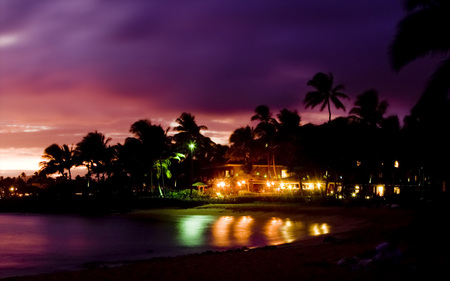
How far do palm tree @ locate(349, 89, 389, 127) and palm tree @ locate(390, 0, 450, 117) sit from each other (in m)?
37.8

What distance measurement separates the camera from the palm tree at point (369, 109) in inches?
1823

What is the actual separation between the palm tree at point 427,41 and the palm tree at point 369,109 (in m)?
37.8

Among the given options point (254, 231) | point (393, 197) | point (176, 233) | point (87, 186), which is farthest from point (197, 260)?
point (87, 186)

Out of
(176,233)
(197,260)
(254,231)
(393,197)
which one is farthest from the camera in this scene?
(393,197)

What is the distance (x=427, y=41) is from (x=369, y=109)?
38537 mm

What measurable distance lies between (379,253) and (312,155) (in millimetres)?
33559

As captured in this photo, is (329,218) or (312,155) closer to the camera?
(329,218)

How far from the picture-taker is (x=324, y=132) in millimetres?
42250

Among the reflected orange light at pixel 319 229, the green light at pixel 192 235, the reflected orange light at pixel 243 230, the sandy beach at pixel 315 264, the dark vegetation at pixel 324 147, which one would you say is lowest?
the green light at pixel 192 235

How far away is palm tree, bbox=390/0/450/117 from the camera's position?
29.6 feet

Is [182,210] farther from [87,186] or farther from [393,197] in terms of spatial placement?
[87,186]

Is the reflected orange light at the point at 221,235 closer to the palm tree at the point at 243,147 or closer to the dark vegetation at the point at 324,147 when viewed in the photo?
the dark vegetation at the point at 324,147

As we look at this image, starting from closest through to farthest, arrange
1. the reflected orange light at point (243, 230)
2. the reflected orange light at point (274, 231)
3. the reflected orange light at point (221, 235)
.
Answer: the reflected orange light at point (274, 231)
the reflected orange light at point (221, 235)
the reflected orange light at point (243, 230)

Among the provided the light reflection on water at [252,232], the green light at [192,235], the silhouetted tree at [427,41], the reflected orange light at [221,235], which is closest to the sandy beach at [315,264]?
the silhouetted tree at [427,41]
